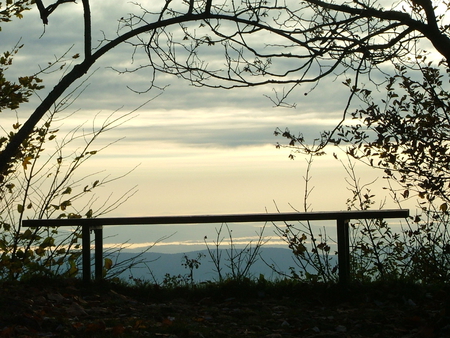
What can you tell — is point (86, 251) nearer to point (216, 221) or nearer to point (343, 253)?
point (216, 221)

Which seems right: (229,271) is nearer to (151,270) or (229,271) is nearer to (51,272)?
(151,270)

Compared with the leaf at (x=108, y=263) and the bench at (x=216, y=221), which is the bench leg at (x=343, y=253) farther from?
the leaf at (x=108, y=263)

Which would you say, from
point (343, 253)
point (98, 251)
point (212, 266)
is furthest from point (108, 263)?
point (343, 253)

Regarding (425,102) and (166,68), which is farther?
(425,102)

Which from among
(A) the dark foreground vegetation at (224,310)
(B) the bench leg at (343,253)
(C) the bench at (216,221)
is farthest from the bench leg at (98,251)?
(B) the bench leg at (343,253)

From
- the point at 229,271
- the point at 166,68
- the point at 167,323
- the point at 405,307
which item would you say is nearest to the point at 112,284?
the point at 229,271


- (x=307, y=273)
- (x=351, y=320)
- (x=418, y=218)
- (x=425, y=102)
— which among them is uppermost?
(x=425, y=102)

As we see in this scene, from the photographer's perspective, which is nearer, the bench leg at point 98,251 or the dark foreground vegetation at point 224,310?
the dark foreground vegetation at point 224,310

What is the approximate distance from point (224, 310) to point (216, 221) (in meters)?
1.13

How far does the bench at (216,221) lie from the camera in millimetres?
5820

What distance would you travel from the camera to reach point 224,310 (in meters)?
5.41

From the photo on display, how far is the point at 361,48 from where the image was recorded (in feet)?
16.0

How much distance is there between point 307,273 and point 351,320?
1390mm

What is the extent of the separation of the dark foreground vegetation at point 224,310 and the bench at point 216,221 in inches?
11.6
